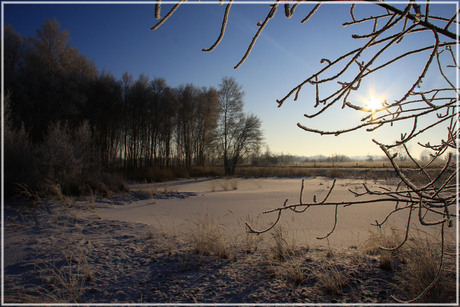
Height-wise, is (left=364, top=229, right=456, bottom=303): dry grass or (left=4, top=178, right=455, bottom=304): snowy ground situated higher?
(left=364, top=229, right=456, bottom=303): dry grass

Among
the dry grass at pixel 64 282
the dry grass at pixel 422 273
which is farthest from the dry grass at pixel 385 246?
the dry grass at pixel 64 282

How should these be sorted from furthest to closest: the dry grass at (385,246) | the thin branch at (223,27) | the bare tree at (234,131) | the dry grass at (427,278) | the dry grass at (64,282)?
the bare tree at (234,131)
the dry grass at (385,246)
the dry grass at (64,282)
the dry grass at (427,278)
the thin branch at (223,27)

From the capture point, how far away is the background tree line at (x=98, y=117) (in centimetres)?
773

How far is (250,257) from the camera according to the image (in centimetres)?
271

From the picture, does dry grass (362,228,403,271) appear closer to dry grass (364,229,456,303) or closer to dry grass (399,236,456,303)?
dry grass (364,229,456,303)

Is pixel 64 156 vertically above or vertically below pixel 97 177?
above

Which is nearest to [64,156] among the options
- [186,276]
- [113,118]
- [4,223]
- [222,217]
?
[4,223]

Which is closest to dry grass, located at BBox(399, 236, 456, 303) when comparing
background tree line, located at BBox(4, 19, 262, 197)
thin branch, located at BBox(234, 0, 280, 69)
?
thin branch, located at BBox(234, 0, 280, 69)

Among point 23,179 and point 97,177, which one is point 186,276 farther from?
point 97,177

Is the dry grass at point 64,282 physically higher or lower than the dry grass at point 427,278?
lower

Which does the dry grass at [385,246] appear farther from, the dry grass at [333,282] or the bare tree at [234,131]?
the bare tree at [234,131]

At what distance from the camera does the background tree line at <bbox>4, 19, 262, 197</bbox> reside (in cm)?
773

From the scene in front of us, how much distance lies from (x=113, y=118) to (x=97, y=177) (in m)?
10.2

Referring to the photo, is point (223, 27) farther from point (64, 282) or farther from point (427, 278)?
point (64, 282)
